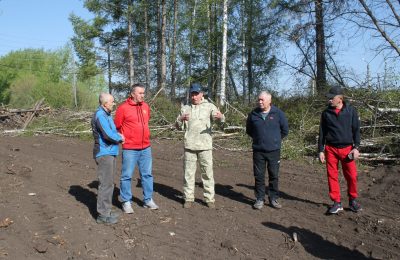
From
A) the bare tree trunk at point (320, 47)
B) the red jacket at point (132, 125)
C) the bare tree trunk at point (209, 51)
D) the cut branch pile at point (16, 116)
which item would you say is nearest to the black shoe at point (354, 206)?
the red jacket at point (132, 125)

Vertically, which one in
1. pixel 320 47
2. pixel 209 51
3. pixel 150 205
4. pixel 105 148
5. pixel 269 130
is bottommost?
pixel 150 205

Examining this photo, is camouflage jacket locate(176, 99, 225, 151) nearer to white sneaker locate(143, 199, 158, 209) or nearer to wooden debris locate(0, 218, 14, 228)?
white sneaker locate(143, 199, 158, 209)

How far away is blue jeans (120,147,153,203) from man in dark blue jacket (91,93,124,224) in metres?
0.44

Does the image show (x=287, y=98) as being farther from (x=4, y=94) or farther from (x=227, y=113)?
(x=4, y=94)

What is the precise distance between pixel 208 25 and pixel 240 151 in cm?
1830

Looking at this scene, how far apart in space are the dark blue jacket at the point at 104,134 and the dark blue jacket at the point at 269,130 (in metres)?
2.10

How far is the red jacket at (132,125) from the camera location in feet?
20.4

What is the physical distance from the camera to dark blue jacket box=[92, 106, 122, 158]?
5.60 metres

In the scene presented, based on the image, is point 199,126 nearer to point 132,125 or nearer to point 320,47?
point 132,125

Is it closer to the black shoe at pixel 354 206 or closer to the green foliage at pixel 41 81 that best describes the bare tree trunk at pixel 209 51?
the green foliage at pixel 41 81

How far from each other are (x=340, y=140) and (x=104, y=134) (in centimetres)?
333

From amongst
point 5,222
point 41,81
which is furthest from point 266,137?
point 41,81

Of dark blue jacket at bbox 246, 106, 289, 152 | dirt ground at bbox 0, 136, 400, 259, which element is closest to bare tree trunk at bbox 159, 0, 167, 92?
dirt ground at bbox 0, 136, 400, 259

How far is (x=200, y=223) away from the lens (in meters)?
6.02
